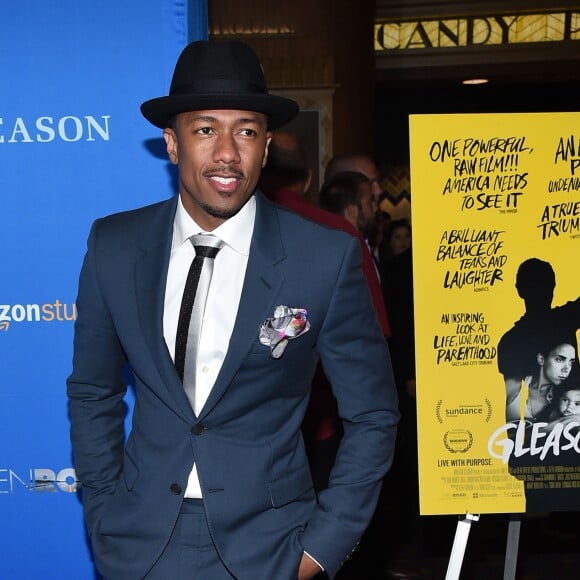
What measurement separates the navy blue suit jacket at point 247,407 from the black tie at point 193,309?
35 millimetres

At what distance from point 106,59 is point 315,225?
2.81 feet

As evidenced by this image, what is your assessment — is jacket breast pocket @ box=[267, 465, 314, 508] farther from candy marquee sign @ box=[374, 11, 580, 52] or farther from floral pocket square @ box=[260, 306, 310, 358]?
candy marquee sign @ box=[374, 11, 580, 52]

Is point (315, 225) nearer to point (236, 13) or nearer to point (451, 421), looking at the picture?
point (451, 421)

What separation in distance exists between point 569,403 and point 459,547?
501mm

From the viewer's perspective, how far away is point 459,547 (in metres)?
2.51

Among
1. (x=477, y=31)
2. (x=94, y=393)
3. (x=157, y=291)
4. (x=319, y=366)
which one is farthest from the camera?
(x=477, y=31)

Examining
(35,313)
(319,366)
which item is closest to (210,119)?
(35,313)

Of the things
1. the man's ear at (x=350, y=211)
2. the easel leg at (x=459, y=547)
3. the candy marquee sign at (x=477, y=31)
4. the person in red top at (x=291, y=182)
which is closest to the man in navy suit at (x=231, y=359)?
the easel leg at (x=459, y=547)

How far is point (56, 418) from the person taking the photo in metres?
2.53

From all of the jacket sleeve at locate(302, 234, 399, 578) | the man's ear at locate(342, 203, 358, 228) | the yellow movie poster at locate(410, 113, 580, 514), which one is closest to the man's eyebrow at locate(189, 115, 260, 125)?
the jacket sleeve at locate(302, 234, 399, 578)

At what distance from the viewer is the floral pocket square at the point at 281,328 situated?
6.05 ft

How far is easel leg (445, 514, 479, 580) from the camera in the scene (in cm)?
248

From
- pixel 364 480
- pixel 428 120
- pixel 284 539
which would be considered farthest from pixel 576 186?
pixel 284 539

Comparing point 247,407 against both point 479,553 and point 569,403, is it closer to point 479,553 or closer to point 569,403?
point 569,403
